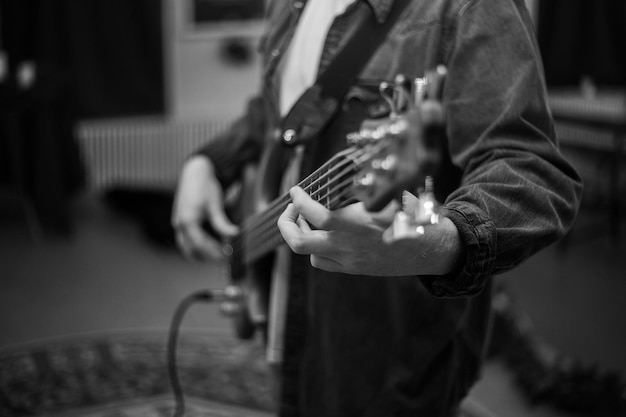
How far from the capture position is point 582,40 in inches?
273

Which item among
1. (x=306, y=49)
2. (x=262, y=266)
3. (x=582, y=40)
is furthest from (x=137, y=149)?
(x=306, y=49)

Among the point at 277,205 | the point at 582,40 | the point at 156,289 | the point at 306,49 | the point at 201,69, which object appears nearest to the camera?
the point at 277,205

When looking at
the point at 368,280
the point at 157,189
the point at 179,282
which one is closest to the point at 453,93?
the point at 368,280

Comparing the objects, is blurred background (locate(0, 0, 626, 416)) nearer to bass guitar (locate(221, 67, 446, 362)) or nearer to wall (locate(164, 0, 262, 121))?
wall (locate(164, 0, 262, 121))

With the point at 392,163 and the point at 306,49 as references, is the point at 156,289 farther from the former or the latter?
the point at 392,163

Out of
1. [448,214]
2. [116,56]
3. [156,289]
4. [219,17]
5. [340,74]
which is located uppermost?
[340,74]

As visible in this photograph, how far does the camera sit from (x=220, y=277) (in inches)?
189

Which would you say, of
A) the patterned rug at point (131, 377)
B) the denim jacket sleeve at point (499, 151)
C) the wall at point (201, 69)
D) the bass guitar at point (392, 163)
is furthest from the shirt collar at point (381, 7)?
the wall at point (201, 69)

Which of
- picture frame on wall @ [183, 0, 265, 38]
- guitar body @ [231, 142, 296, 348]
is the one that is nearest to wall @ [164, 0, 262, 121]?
picture frame on wall @ [183, 0, 265, 38]

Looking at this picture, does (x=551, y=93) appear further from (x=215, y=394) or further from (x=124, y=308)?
(x=215, y=394)

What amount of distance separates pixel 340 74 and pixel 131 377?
2375 millimetres

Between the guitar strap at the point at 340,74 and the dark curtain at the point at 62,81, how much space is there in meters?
4.24

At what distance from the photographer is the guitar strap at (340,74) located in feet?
4.18

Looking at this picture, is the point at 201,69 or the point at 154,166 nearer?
the point at 154,166
